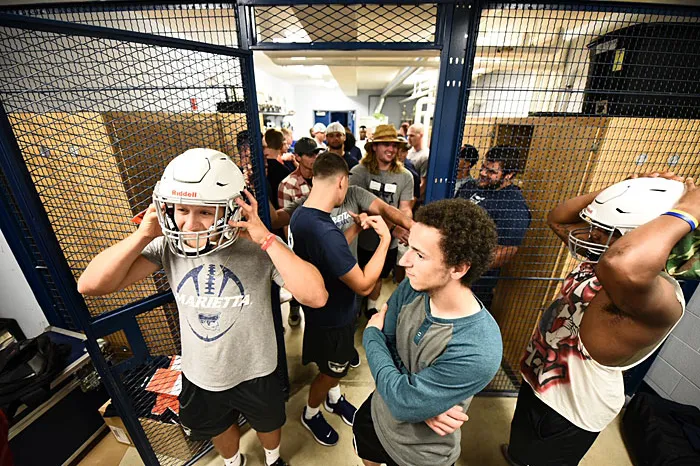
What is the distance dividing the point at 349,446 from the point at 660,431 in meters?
1.99

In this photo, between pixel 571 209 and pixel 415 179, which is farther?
pixel 415 179

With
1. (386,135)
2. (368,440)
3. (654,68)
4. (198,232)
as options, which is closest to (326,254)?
(198,232)

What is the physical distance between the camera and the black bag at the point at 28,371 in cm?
159

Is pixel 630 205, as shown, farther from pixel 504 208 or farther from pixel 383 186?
pixel 383 186

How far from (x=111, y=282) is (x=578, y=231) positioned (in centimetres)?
206

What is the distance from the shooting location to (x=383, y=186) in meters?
2.69

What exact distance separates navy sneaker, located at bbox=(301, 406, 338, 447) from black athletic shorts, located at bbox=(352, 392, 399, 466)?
0.67 m

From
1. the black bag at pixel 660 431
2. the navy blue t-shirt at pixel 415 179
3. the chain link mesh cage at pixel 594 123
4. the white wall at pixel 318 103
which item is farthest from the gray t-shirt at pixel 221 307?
the white wall at pixel 318 103

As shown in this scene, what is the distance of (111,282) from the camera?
113cm

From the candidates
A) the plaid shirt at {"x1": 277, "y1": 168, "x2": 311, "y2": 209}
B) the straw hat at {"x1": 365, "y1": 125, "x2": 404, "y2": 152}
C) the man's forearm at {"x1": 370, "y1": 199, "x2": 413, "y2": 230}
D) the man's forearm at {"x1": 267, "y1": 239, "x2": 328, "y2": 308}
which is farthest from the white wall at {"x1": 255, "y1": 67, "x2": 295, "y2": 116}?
the man's forearm at {"x1": 267, "y1": 239, "x2": 328, "y2": 308}

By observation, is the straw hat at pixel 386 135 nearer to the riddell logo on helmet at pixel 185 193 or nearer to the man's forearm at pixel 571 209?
the man's forearm at pixel 571 209

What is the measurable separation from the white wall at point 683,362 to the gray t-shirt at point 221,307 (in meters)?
2.78

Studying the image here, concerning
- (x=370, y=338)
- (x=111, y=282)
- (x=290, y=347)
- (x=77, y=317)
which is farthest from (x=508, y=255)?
(x=77, y=317)

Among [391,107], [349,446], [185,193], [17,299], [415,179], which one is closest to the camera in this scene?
[185,193]
